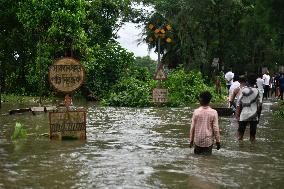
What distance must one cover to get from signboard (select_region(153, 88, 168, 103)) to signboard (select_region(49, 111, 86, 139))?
13.1 m

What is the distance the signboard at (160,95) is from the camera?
1065 inches

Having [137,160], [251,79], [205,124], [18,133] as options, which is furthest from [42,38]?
[205,124]

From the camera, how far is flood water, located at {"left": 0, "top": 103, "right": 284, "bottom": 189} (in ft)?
28.9

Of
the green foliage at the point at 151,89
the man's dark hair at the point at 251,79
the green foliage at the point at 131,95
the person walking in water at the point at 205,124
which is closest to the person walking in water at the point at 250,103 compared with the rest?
the man's dark hair at the point at 251,79

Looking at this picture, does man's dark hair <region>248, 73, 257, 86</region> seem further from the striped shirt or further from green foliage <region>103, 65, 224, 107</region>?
green foliage <region>103, 65, 224, 107</region>

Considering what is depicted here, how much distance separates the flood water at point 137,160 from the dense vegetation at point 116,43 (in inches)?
282

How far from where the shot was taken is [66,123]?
45.9 feet

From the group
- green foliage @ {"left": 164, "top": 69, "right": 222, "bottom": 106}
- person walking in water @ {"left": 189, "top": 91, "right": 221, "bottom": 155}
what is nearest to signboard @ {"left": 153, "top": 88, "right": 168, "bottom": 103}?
green foliage @ {"left": 164, "top": 69, "right": 222, "bottom": 106}

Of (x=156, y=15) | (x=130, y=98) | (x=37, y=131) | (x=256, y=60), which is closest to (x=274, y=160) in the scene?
(x=37, y=131)

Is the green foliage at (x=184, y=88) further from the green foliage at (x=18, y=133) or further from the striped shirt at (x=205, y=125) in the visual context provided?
the striped shirt at (x=205, y=125)

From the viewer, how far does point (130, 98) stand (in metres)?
28.7

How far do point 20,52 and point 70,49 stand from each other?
3555mm

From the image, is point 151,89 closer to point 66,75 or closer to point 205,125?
point 66,75

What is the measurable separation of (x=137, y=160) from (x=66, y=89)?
3.75m
